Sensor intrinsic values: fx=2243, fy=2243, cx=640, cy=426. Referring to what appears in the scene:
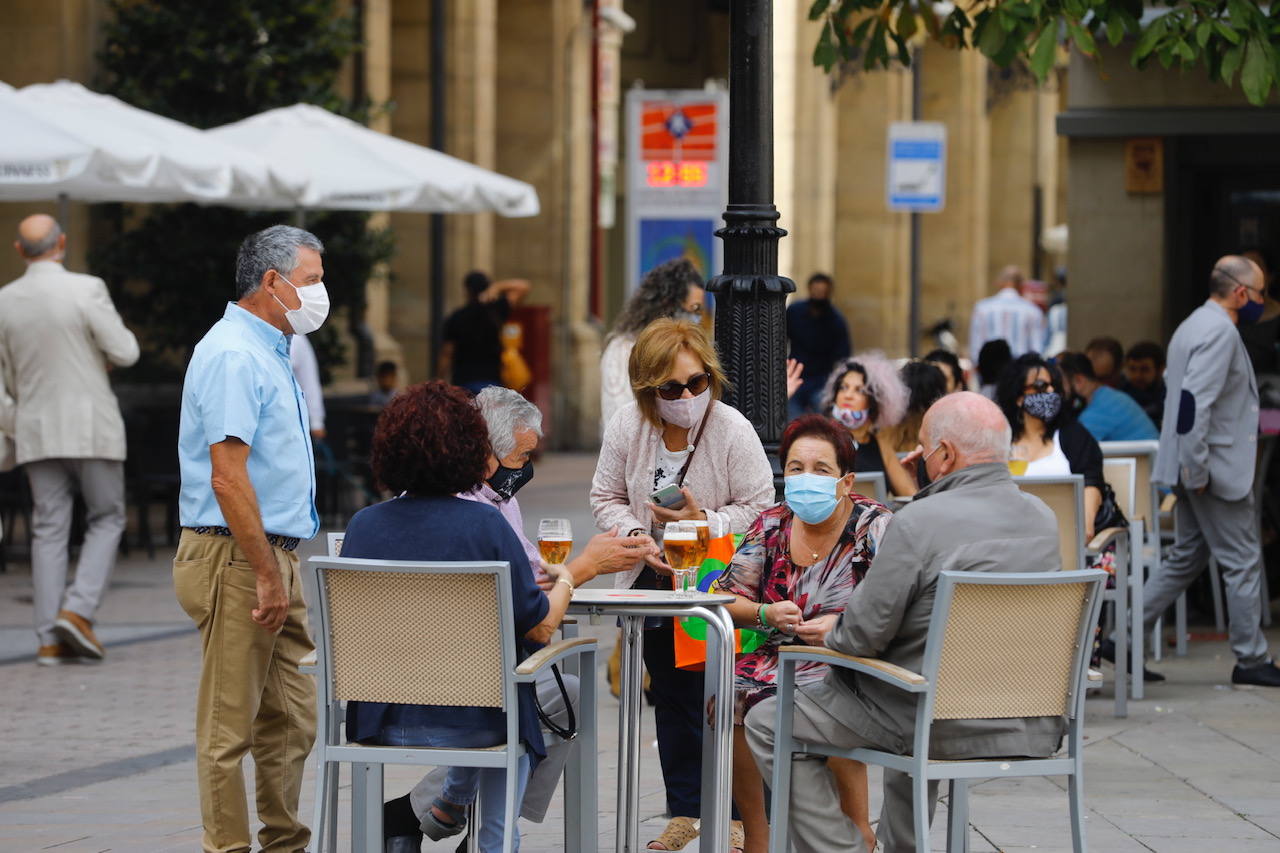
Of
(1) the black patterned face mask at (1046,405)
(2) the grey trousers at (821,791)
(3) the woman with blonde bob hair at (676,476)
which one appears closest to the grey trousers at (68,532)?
(3) the woman with blonde bob hair at (676,476)

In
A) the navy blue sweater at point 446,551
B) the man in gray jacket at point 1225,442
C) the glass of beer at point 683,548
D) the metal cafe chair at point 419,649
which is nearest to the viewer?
the metal cafe chair at point 419,649

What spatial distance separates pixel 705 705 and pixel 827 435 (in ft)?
2.66

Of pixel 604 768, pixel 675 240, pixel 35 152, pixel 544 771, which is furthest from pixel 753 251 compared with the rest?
pixel 675 240

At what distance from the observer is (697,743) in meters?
6.80

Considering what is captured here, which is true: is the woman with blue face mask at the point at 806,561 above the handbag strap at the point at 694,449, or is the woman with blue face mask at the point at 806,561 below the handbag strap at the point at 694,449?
below

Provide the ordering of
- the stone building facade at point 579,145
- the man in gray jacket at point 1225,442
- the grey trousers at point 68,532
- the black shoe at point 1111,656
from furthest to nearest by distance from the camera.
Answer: the stone building facade at point 579,145 < the grey trousers at point 68,532 < the black shoe at point 1111,656 < the man in gray jacket at point 1225,442

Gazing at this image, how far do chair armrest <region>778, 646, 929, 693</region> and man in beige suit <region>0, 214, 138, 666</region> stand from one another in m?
5.24

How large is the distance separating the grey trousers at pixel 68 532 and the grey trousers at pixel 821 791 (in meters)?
4.98

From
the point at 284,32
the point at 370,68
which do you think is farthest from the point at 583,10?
the point at 284,32

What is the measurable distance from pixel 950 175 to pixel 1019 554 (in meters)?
31.6

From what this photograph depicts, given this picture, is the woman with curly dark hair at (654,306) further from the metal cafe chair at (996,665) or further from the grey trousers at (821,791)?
the metal cafe chair at (996,665)

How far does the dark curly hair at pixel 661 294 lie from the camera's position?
8914 millimetres

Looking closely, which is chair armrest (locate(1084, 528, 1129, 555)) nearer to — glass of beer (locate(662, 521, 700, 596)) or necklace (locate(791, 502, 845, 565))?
necklace (locate(791, 502, 845, 565))

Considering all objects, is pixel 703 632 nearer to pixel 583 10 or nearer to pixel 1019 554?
pixel 1019 554
